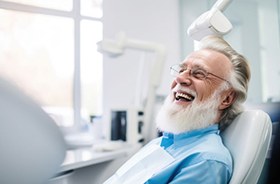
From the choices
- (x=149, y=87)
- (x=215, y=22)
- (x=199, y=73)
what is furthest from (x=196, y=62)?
(x=149, y=87)

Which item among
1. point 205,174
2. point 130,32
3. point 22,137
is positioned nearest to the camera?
point 22,137

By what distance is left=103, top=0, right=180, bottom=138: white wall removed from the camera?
3.06 metres

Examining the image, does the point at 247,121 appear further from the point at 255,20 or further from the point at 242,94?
the point at 255,20

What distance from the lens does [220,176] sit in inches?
33.1

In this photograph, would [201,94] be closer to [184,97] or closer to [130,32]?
[184,97]

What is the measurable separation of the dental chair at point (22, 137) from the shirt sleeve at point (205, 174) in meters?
0.48

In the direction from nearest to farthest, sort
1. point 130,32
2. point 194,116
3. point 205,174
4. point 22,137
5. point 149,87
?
point 22,137 < point 205,174 < point 194,116 < point 149,87 < point 130,32

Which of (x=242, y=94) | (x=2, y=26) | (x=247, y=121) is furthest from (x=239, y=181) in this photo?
(x=2, y=26)

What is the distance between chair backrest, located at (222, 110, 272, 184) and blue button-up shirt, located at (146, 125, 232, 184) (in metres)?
0.03

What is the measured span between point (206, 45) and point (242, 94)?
0.25 m

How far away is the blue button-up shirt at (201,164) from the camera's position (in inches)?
33.0

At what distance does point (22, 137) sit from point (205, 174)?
564 mm

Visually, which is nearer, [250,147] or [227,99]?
[250,147]

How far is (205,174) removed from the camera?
0.84 meters
